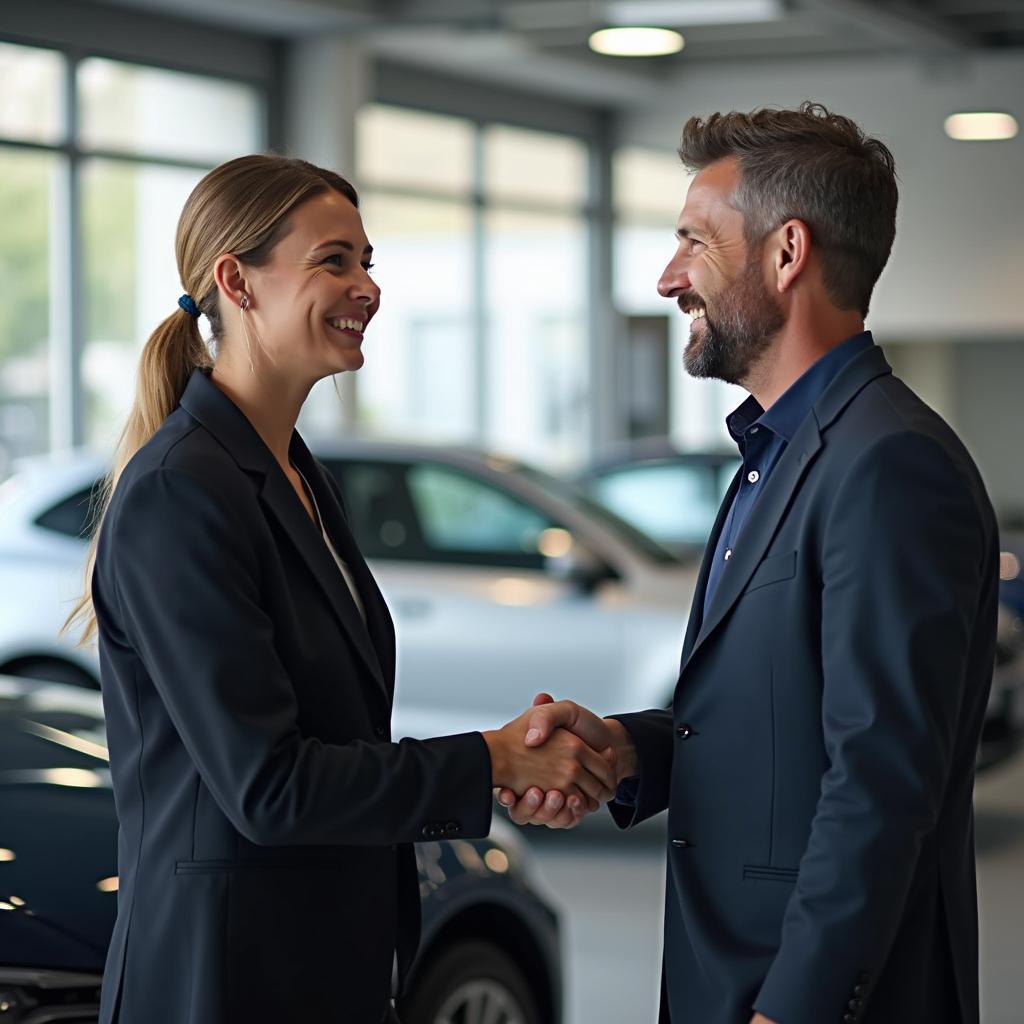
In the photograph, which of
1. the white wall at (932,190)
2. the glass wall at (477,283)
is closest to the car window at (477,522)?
the glass wall at (477,283)

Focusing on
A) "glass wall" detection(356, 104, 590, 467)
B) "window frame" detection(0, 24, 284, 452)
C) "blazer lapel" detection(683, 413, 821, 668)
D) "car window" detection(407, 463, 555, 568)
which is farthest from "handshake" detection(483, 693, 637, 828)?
"glass wall" detection(356, 104, 590, 467)

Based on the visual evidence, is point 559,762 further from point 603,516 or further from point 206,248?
point 603,516

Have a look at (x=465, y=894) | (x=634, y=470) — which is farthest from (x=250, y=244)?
(x=634, y=470)

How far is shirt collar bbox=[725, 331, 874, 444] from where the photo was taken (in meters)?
2.09

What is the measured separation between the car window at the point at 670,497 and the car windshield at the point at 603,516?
2.04m

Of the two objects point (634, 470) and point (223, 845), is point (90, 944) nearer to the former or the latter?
point (223, 845)

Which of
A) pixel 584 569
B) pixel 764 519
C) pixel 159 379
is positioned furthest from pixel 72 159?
pixel 764 519

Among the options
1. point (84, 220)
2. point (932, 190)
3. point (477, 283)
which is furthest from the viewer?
point (477, 283)

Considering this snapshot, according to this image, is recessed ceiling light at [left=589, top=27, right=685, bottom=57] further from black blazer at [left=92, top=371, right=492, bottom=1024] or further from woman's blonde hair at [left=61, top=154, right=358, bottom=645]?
black blazer at [left=92, top=371, right=492, bottom=1024]

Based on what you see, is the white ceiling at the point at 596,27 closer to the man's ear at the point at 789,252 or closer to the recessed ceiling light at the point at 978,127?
the recessed ceiling light at the point at 978,127

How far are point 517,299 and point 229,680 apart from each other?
14.5 m

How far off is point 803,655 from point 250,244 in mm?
909

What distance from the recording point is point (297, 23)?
12078 millimetres

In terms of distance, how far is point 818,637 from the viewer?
1.93 m
